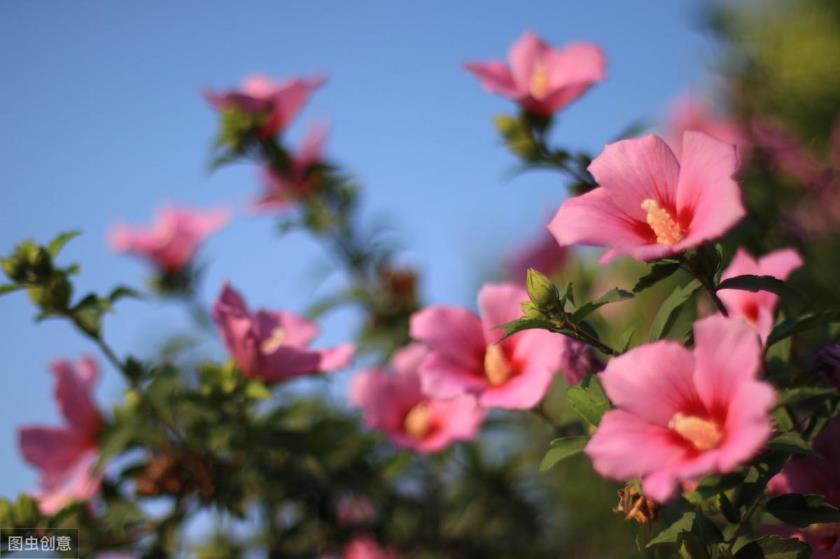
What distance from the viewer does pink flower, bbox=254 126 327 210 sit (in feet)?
6.47

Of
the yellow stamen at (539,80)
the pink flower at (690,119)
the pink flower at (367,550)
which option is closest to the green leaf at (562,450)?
the yellow stamen at (539,80)

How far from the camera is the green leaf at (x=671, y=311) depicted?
87cm

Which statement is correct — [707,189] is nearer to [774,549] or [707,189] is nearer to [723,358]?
[723,358]

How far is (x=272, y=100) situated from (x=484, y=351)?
93 cm

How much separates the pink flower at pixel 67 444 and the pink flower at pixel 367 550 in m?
0.58

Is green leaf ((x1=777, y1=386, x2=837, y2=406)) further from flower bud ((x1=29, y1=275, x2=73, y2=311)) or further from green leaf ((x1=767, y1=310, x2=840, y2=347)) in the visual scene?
flower bud ((x1=29, y1=275, x2=73, y2=311))

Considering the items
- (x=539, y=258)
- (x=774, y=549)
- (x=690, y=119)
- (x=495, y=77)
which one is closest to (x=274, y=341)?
(x=495, y=77)

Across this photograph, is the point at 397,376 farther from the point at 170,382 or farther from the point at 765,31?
the point at 765,31

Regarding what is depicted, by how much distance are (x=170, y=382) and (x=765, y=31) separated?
2645 millimetres

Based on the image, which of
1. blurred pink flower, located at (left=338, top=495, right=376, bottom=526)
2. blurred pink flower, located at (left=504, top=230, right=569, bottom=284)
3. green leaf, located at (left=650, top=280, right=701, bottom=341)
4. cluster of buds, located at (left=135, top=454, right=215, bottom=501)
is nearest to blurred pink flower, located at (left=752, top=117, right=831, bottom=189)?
blurred pink flower, located at (left=504, top=230, right=569, bottom=284)

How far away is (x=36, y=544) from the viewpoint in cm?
138

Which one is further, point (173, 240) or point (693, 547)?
point (173, 240)

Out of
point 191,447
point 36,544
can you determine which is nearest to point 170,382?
point 191,447

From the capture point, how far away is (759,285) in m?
0.83
